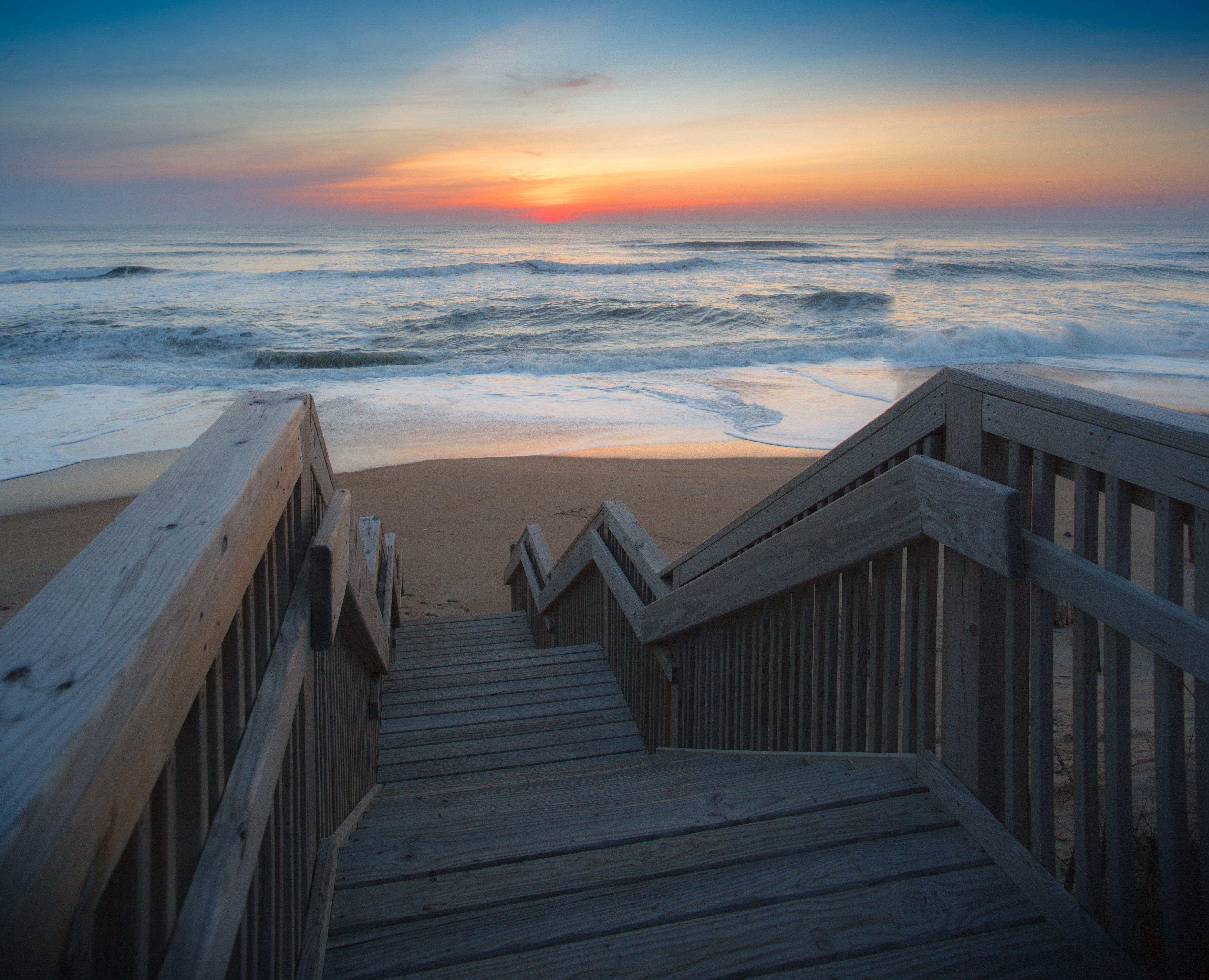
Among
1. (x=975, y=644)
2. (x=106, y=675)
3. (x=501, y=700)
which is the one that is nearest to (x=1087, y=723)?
(x=975, y=644)

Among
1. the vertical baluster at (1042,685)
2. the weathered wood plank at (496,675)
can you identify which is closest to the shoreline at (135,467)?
the weathered wood plank at (496,675)

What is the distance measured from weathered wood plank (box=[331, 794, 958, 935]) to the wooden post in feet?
0.56

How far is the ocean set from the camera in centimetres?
1336

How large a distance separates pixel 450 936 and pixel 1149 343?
25.7 m

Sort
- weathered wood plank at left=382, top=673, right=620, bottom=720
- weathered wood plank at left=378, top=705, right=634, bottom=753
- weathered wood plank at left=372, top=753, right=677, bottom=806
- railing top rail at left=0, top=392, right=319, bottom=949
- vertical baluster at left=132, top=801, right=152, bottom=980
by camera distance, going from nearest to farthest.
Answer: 1. railing top rail at left=0, top=392, right=319, bottom=949
2. vertical baluster at left=132, top=801, right=152, bottom=980
3. weathered wood plank at left=372, top=753, right=677, bottom=806
4. weathered wood plank at left=378, top=705, right=634, bottom=753
5. weathered wood plank at left=382, top=673, right=620, bottom=720

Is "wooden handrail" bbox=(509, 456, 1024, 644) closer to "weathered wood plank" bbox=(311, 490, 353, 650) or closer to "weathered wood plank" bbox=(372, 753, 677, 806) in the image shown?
"weathered wood plank" bbox=(372, 753, 677, 806)

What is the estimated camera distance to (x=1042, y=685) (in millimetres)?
1739

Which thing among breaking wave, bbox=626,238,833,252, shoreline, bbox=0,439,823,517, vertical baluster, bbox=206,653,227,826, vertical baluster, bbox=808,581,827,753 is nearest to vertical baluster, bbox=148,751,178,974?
vertical baluster, bbox=206,653,227,826

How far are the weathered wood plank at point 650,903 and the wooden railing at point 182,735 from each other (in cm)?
21

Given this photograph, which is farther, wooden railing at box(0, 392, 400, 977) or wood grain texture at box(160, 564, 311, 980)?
wood grain texture at box(160, 564, 311, 980)

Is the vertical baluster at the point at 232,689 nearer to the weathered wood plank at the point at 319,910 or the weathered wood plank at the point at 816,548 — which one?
the weathered wood plank at the point at 319,910

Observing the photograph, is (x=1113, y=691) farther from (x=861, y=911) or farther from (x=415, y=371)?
(x=415, y=371)

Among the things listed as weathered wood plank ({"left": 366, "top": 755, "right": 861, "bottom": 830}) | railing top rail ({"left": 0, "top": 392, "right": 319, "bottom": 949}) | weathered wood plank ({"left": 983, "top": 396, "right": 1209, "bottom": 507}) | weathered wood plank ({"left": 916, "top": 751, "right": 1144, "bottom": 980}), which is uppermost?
weathered wood plank ({"left": 983, "top": 396, "right": 1209, "bottom": 507})

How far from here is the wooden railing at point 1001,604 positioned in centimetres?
144
